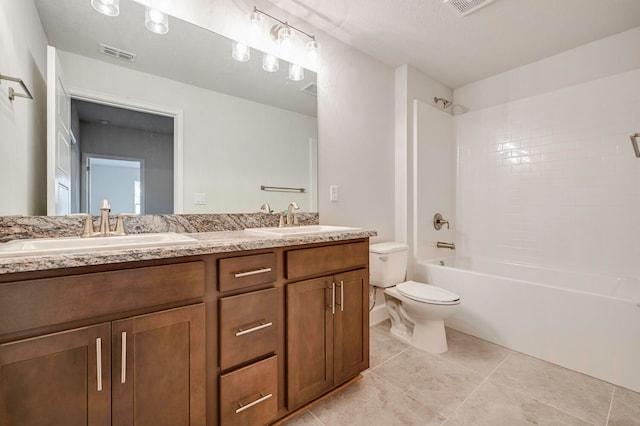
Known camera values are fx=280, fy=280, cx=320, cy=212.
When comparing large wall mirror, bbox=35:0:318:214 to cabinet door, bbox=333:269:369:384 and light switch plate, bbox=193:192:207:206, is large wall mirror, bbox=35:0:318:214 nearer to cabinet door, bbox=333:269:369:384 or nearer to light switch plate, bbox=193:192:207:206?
light switch plate, bbox=193:192:207:206

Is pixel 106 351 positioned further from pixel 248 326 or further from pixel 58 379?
pixel 248 326

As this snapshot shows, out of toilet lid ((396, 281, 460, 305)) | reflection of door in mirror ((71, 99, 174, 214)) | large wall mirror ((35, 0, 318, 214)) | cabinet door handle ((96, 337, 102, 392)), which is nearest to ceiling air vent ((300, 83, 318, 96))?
large wall mirror ((35, 0, 318, 214))

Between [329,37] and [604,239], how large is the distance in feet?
8.70

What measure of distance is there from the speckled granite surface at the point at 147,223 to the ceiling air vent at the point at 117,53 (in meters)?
0.77

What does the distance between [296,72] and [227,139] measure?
719mm

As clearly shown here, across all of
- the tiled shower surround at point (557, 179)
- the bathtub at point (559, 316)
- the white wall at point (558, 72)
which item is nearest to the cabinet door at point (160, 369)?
the bathtub at point (559, 316)

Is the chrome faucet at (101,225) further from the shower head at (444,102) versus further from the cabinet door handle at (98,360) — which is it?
the shower head at (444,102)

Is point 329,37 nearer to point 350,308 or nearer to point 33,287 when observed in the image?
point 350,308

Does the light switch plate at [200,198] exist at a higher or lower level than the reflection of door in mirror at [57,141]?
lower

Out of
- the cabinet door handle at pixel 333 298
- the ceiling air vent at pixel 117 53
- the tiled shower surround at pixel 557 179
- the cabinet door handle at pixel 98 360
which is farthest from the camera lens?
the tiled shower surround at pixel 557 179

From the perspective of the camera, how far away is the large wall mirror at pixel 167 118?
1.25 metres

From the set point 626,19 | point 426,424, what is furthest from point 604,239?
point 426,424

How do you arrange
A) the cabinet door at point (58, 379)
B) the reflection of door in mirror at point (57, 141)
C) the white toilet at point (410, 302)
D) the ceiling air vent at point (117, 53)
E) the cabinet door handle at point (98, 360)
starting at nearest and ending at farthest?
the cabinet door at point (58, 379) < the cabinet door handle at point (98, 360) < the reflection of door in mirror at point (57, 141) < the ceiling air vent at point (117, 53) < the white toilet at point (410, 302)

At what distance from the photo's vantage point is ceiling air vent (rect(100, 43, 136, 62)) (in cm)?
129
